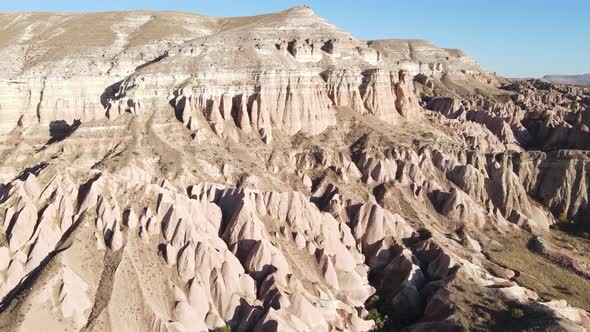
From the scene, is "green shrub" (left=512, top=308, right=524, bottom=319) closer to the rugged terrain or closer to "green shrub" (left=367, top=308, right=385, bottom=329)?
the rugged terrain

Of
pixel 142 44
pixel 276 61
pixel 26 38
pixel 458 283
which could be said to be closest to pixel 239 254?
pixel 458 283

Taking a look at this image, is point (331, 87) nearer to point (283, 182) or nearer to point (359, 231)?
point (283, 182)

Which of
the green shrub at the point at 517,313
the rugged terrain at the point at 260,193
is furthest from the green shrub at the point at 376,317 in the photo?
the green shrub at the point at 517,313

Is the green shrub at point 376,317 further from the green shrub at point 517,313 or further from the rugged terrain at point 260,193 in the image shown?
the green shrub at point 517,313

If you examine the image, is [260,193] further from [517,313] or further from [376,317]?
[517,313]

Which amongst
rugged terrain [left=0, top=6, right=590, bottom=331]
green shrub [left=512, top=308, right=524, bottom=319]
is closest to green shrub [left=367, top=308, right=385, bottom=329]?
rugged terrain [left=0, top=6, right=590, bottom=331]

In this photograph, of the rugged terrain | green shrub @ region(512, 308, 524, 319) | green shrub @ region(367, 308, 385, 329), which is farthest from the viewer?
green shrub @ region(367, 308, 385, 329)
